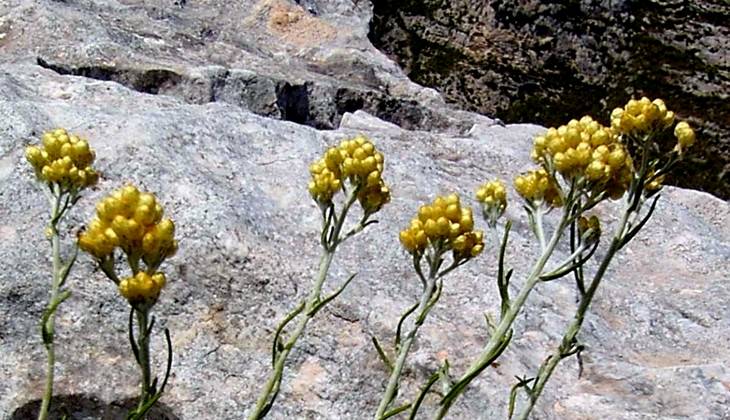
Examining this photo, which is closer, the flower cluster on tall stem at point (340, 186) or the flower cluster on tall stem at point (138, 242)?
the flower cluster on tall stem at point (138, 242)

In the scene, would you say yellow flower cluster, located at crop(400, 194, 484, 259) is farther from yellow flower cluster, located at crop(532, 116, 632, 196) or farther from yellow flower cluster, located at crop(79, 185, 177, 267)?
yellow flower cluster, located at crop(79, 185, 177, 267)

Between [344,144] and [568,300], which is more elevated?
[344,144]

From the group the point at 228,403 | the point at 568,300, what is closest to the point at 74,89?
the point at 228,403

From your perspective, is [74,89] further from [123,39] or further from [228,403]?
[228,403]

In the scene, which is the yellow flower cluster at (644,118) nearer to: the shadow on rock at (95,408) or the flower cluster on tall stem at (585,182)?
the flower cluster on tall stem at (585,182)

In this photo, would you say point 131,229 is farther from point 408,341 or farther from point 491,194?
point 491,194

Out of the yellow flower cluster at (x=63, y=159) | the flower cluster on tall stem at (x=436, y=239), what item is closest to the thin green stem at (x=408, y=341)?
the flower cluster on tall stem at (x=436, y=239)
